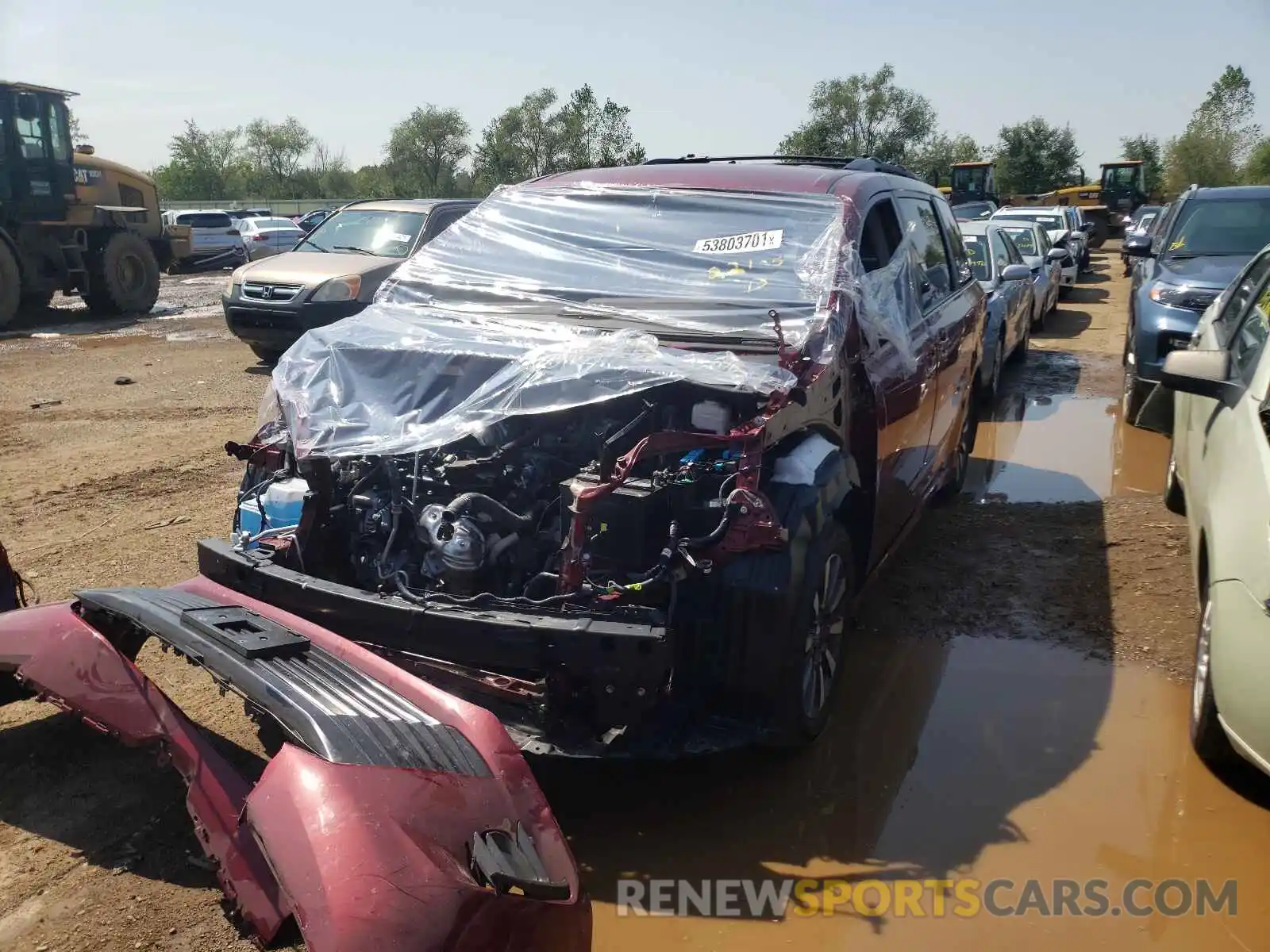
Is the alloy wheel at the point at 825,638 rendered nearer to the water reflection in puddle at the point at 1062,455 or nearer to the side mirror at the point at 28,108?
the water reflection in puddle at the point at 1062,455

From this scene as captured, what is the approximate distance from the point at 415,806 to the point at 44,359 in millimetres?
12342

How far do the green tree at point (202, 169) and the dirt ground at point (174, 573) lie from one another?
6201 centimetres

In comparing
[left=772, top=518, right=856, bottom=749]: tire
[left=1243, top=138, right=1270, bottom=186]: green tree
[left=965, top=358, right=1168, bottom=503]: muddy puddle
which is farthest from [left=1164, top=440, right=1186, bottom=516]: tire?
[left=1243, top=138, right=1270, bottom=186]: green tree

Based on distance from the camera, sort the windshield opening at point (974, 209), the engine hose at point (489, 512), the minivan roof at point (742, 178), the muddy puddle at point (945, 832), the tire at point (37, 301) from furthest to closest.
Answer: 1. the windshield opening at point (974, 209)
2. the tire at point (37, 301)
3. the minivan roof at point (742, 178)
4. the engine hose at point (489, 512)
5. the muddy puddle at point (945, 832)

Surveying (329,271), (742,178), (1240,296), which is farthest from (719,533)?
(329,271)

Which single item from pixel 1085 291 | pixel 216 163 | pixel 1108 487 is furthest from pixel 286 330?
pixel 216 163

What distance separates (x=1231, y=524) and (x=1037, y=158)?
6516cm

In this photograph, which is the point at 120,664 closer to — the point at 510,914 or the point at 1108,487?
the point at 510,914

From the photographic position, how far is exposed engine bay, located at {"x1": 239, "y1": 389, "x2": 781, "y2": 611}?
9.61ft

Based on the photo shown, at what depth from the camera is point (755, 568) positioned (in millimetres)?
2955

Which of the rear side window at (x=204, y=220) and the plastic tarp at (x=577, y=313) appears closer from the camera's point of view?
the plastic tarp at (x=577, y=313)

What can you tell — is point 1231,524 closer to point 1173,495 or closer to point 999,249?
point 1173,495

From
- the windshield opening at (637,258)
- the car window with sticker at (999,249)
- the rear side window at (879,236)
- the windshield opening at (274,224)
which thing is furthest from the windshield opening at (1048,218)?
the windshield opening at (274,224)

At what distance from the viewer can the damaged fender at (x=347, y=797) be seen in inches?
80.3
